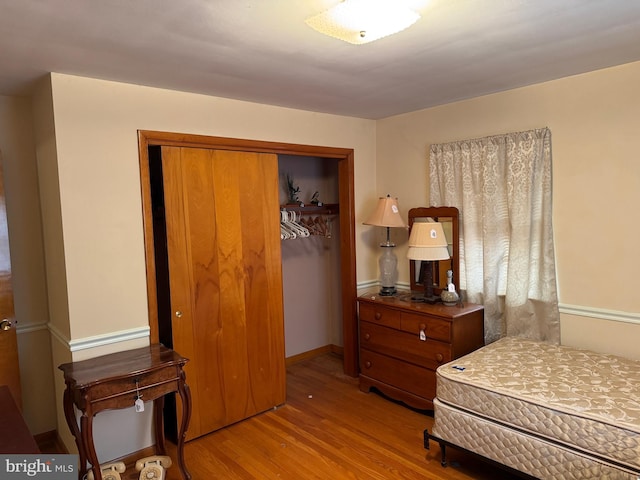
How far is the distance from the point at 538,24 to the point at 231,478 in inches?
110

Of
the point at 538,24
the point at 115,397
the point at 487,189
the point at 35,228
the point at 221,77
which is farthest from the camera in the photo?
the point at 487,189

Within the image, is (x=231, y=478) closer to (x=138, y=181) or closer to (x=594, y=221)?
(x=138, y=181)

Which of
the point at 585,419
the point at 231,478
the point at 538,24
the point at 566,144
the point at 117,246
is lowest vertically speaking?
the point at 231,478

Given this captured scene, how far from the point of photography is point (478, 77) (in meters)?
2.72

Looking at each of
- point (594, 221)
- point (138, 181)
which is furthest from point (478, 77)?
point (138, 181)

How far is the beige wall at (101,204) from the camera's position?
245 centimetres

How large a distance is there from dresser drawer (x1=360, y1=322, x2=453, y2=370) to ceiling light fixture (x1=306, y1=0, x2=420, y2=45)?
2123mm

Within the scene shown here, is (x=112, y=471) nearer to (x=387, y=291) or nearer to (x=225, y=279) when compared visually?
(x=225, y=279)

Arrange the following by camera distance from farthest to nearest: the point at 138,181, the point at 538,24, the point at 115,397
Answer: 1. the point at 138,181
2. the point at 115,397
3. the point at 538,24

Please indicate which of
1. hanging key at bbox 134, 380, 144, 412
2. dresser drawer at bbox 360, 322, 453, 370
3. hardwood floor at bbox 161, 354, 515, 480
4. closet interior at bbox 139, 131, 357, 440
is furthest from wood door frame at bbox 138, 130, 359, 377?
hardwood floor at bbox 161, 354, 515, 480

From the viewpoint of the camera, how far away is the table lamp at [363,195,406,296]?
11.6ft

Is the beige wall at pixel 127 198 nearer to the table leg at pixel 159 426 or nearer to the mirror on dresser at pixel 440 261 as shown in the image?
the table leg at pixel 159 426

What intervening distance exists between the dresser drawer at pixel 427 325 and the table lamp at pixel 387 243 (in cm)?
46

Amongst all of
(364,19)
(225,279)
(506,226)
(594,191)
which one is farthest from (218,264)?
(594,191)
